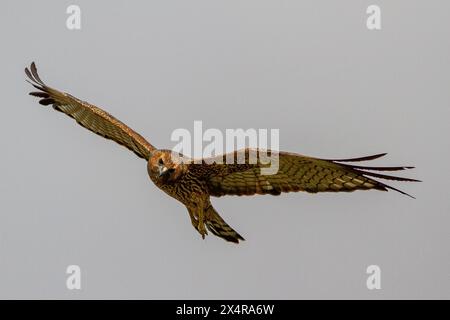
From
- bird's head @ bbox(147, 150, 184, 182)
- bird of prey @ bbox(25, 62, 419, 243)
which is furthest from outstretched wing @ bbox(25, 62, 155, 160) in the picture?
bird's head @ bbox(147, 150, 184, 182)

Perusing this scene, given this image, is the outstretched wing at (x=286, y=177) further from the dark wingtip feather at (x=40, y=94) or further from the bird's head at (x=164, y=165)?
the dark wingtip feather at (x=40, y=94)

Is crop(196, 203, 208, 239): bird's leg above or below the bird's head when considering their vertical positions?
below

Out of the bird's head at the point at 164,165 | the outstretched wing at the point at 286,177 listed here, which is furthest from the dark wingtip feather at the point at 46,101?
the outstretched wing at the point at 286,177

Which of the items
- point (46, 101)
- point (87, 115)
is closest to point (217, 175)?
point (87, 115)

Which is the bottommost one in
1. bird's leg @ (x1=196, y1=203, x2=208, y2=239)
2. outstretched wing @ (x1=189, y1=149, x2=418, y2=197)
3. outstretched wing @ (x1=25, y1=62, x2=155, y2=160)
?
bird's leg @ (x1=196, y1=203, x2=208, y2=239)

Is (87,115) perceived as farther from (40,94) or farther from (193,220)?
(193,220)

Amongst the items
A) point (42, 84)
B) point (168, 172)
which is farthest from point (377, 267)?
point (42, 84)

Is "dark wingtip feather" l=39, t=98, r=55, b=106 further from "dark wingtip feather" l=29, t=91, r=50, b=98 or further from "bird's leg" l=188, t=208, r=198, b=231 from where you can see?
"bird's leg" l=188, t=208, r=198, b=231

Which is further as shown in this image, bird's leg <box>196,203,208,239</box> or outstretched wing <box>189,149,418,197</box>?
→ bird's leg <box>196,203,208,239</box>

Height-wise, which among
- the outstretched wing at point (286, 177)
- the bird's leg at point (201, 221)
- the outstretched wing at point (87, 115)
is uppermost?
the outstretched wing at point (87, 115)

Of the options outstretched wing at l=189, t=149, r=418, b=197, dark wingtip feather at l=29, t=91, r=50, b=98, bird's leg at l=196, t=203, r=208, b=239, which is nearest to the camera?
outstretched wing at l=189, t=149, r=418, b=197
